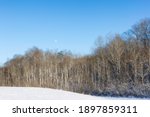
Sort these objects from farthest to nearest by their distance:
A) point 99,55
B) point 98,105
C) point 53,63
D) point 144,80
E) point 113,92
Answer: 1. point 53,63
2. point 99,55
3. point 144,80
4. point 113,92
5. point 98,105

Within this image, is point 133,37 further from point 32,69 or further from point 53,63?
point 32,69

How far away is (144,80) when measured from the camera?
32.8 m

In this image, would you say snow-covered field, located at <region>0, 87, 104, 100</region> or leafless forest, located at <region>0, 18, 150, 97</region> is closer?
snow-covered field, located at <region>0, 87, 104, 100</region>

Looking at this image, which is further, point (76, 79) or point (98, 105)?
point (76, 79)

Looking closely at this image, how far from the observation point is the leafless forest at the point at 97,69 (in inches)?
1294

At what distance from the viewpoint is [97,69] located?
37.0 meters

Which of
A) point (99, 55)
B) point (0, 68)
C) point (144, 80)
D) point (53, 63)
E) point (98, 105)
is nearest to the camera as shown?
point (98, 105)

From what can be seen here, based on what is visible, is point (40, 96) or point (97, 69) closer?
point (40, 96)

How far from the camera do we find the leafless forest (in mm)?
32875

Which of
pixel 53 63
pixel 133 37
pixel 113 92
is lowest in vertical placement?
pixel 113 92

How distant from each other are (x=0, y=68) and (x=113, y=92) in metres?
22.4

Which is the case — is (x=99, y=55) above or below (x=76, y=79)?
above

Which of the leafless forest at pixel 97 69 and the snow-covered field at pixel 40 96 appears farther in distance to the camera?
the leafless forest at pixel 97 69

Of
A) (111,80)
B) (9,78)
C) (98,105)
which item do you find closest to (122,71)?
(111,80)
